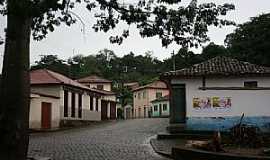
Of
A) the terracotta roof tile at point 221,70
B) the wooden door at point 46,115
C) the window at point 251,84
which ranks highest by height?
the terracotta roof tile at point 221,70

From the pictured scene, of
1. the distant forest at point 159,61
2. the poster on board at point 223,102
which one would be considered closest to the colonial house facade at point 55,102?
the distant forest at point 159,61

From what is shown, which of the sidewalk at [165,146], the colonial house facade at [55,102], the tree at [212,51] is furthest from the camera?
the tree at [212,51]

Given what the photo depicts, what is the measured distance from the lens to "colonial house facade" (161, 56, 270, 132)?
23.4 m

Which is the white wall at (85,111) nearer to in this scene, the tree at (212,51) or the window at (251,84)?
the tree at (212,51)

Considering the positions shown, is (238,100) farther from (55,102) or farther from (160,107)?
(160,107)

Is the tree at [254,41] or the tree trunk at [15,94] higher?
the tree at [254,41]

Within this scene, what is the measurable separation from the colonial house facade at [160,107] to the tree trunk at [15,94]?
57038mm

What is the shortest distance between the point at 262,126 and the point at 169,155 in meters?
9.27

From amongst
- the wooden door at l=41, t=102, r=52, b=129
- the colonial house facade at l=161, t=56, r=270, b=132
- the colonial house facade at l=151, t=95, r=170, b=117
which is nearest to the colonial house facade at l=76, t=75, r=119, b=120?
the colonial house facade at l=151, t=95, r=170, b=117

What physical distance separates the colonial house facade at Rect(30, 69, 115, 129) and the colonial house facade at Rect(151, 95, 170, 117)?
2738cm

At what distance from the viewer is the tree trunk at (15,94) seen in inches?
419

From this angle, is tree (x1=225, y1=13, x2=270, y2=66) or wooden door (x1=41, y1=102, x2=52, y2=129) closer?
wooden door (x1=41, y1=102, x2=52, y2=129)

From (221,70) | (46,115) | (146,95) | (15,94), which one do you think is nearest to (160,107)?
(146,95)

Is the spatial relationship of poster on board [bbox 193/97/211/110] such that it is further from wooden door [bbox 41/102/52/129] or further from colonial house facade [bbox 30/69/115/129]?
wooden door [bbox 41/102/52/129]
